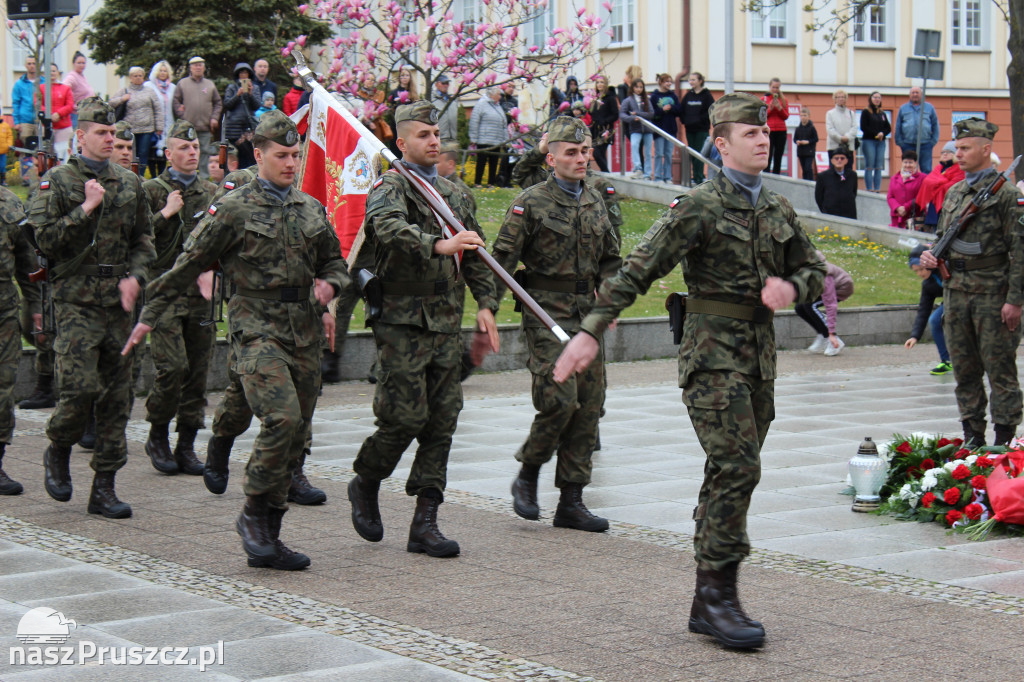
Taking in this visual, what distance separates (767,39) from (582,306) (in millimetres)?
29926

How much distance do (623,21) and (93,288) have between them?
2986 cm

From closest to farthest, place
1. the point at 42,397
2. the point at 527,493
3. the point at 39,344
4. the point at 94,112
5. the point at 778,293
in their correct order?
the point at 778,293 → the point at 527,493 → the point at 94,112 → the point at 39,344 → the point at 42,397

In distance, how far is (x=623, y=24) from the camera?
1439 inches

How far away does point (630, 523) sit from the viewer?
7871 mm

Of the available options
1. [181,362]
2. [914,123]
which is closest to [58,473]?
[181,362]

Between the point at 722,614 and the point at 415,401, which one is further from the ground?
the point at 415,401

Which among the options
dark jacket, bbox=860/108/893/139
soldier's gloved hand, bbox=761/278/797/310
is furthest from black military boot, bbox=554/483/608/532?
dark jacket, bbox=860/108/893/139

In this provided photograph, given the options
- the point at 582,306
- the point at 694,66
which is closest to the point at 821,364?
the point at 582,306

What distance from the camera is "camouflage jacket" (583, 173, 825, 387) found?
5.61m

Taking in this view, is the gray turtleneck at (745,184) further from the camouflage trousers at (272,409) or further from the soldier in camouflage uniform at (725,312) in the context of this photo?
the camouflage trousers at (272,409)

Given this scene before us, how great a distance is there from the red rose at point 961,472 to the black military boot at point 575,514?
2010mm

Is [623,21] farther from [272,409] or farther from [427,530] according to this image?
[272,409]

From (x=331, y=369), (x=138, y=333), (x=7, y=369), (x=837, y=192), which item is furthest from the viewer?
(x=837, y=192)

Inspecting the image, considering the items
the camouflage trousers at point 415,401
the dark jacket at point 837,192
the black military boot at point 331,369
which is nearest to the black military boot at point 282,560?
the camouflage trousers at point 415,401
